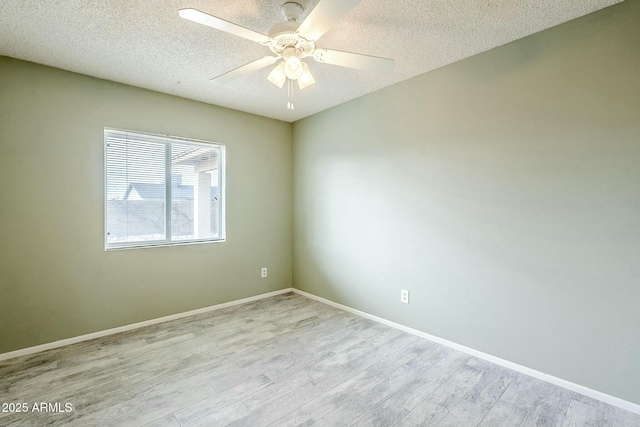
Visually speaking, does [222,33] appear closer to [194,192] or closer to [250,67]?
[250,67]

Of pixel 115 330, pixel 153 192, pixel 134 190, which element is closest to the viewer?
pixel 115 330

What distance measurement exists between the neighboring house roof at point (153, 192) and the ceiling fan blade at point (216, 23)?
2.16 meters

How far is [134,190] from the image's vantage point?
2.98 m

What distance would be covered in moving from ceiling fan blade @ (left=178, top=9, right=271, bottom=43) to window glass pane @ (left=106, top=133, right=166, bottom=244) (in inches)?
81.7

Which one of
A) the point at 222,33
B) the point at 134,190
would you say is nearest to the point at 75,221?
the point at 134,190

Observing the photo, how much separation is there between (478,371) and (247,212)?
9.56 feet

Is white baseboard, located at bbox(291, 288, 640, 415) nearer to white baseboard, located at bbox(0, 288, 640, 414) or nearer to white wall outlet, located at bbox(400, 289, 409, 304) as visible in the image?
white baseboard, located at bbox(0, 288, 640, 414)

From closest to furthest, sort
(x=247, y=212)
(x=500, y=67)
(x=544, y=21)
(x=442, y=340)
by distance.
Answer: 1. (x=544, y=21)
2. (x=500, y=67)
3. (x=442, y=340)
4. (x=247, y=212)

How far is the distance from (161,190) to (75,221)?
78 centimetres

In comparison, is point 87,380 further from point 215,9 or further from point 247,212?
point 215,9

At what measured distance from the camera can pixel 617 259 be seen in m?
1.81

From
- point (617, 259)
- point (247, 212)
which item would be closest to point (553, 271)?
point (617, 259)

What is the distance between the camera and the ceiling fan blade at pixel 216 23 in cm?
129

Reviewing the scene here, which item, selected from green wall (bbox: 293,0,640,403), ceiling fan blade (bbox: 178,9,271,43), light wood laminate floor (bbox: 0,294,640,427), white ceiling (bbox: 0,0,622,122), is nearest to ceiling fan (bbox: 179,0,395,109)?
ceiling fan blade (bbox: 178,9,271,43)
